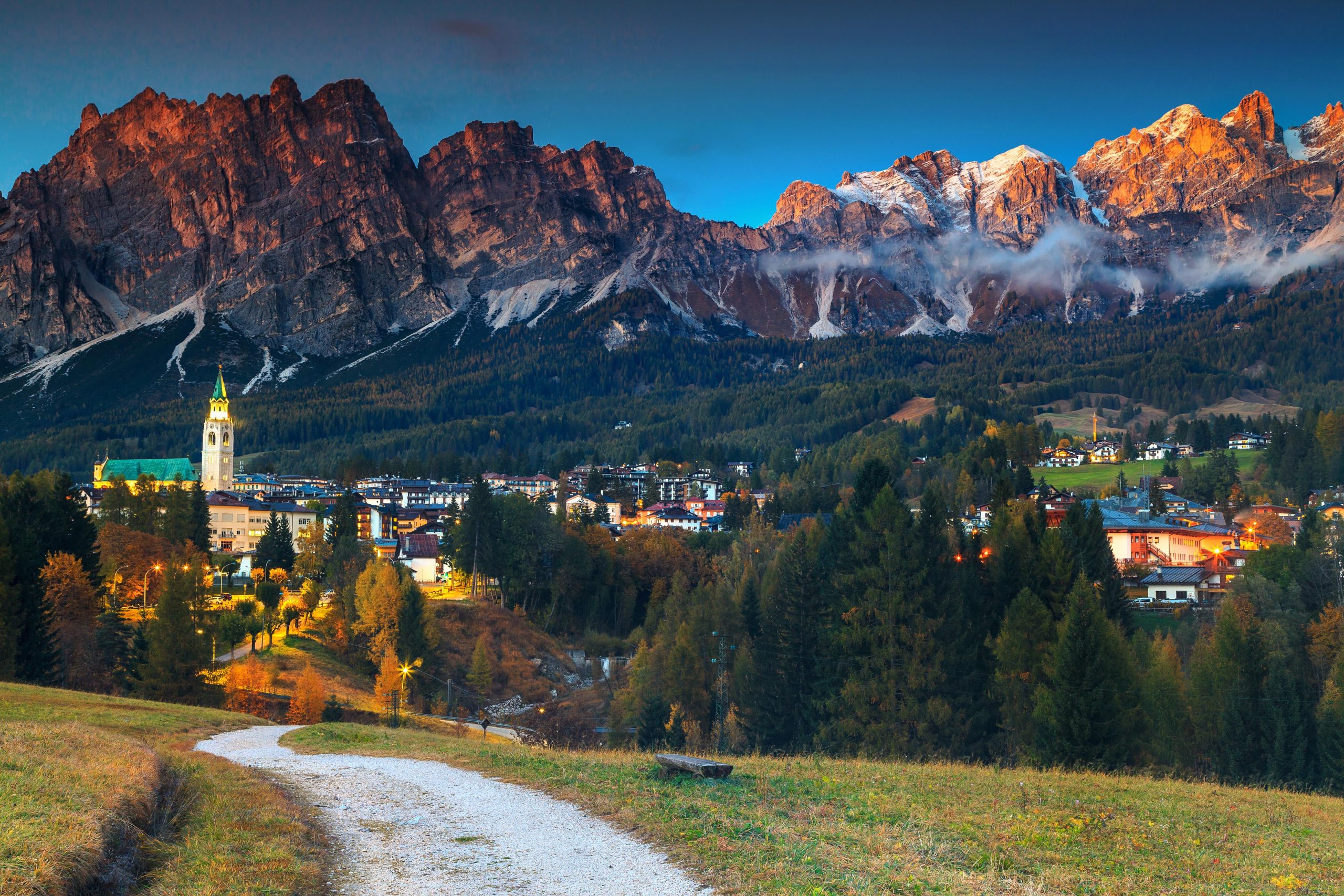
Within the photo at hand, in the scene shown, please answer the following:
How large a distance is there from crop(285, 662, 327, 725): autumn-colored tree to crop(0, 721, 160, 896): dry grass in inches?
1869

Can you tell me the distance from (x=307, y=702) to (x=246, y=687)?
234 inches

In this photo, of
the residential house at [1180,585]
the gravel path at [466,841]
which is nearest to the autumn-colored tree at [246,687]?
the gravel path at [466,841]

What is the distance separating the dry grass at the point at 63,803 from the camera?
12.5 meters

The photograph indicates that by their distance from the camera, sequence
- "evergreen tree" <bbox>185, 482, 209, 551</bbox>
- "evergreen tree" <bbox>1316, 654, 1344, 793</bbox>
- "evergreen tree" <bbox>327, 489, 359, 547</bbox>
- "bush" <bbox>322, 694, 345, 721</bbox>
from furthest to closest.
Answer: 1. "evergreen tree" <bbox>327, 489, 359, 547</bbox>
2. "evergreen tree" <bbox>185, 482, 209, 551</bbox>
3. "bush" <bbox>322, 694, 345, 721</bbox>
4. "evergreen tree" <bbox>1316, 654, 1344, 793</bbox>

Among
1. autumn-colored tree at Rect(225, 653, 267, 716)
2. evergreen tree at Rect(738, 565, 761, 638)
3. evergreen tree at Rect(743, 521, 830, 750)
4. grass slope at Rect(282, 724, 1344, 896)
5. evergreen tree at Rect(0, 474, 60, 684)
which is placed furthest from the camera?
evergreen tree at Rect(738, 565, 761, 638)

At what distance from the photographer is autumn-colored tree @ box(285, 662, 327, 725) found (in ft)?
222

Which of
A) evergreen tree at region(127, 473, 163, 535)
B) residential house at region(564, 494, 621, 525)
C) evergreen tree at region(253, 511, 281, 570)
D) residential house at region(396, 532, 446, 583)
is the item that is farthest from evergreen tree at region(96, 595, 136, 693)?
residential house at region(564, 494, 621, 525)

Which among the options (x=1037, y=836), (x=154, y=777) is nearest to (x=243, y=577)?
(x=154, y=777)

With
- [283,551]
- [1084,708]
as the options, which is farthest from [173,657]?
[283,551]

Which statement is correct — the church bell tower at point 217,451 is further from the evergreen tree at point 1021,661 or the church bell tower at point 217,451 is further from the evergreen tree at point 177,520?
the evergreen tree at point 1021,661

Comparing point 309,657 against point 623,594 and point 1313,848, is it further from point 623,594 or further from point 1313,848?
point 1313,848

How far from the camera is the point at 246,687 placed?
234 feet

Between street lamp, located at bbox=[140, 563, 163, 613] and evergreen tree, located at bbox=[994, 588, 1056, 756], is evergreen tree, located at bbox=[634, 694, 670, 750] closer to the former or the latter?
evergreen tree, located at bbox=[994, 588, 1056, 756]

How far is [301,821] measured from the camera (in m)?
18.1
